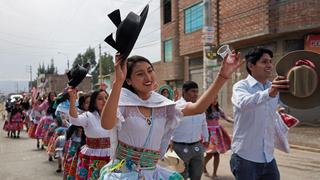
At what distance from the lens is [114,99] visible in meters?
2.65

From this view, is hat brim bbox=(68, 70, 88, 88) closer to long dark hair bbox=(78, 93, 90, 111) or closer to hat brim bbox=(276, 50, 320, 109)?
long dark hair bbox=(78, 93, 90, 111)

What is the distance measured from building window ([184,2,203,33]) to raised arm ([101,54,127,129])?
1931 cm

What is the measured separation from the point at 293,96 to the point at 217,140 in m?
5.12

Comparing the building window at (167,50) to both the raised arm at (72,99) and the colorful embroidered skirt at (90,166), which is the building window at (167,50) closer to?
the colorful embroidered skirt at (90,166)

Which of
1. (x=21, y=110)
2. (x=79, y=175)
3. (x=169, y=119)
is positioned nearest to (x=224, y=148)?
(x=79, y=175)

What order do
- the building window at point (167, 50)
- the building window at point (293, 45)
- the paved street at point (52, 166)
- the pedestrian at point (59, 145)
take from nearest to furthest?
the paved street at point (52, 166), the pedestrian at point (59, 145), the building window at point (293, 45), the building window at point (167, 50)

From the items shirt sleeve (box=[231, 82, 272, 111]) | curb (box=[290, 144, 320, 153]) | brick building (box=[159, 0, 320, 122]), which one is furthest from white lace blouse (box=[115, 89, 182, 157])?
brick building (box=[159, 0, 320, 122])

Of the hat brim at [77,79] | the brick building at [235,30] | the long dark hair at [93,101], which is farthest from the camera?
the brick building at [235,30]

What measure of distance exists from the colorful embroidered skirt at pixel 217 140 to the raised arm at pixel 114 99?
5.21 m

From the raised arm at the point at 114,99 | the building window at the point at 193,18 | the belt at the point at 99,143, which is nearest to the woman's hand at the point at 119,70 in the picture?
the raised arm at the point at 114,99

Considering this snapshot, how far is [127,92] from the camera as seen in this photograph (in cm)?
303

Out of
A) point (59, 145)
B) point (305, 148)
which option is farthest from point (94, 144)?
point (305, 148)

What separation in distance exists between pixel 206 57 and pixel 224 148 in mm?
Result: 5020

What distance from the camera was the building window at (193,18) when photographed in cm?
2191
